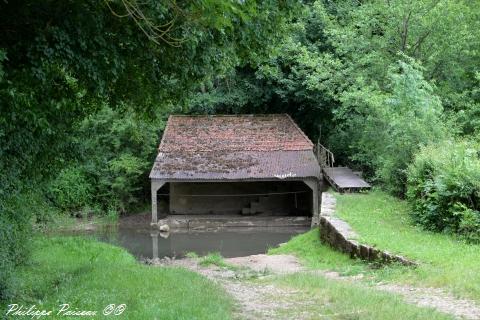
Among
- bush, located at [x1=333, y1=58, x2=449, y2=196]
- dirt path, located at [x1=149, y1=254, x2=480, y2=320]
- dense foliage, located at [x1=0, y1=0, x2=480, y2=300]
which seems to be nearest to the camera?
dirt path, located at [x1=149, y1=254, x2=480, y2=320]

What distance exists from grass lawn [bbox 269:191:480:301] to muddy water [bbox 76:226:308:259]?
3.75 m

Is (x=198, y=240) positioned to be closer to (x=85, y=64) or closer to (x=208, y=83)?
(x=208, y=83)

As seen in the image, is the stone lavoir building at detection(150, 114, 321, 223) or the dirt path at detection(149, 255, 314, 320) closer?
the dirt path at detection(149, 255, 314, 320)

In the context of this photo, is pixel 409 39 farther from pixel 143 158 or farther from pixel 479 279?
pixel 479 279

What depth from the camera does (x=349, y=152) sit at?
99.0ft

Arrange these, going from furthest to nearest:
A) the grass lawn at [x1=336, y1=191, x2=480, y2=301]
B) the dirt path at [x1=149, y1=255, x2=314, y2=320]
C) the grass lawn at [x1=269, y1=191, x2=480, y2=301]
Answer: the grass lawn at [x1=269, y1=191, x2=480, y2=301] < the grass lawn at [x1=336, y1=191, x2=480, y2=301] < the dirt path at [x1=149, y1=255, x2=314, y2=320]

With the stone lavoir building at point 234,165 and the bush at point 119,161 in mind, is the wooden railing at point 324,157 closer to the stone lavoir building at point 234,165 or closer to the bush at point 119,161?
the stone lavoir building at point 234,165

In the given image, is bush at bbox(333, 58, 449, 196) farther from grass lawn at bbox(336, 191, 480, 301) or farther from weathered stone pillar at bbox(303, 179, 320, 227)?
weathered stone pillar at bbox(303, 179, 320, 227)

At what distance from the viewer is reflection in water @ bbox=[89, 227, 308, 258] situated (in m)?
20.3

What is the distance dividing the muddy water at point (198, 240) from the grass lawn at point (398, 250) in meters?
3.75

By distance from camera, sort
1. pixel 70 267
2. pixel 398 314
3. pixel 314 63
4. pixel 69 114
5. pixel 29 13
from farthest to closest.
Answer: pixel 314 63 < pixel 70 267 < pixel 69 114 < pixel 29 13 < pixel 398 314

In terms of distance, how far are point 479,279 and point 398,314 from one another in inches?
86.5

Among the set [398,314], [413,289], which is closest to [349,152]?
[413,289]

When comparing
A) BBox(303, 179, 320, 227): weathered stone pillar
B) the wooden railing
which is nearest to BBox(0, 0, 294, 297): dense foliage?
BBox(303, 179, 320, 227): weathered stone pillar
